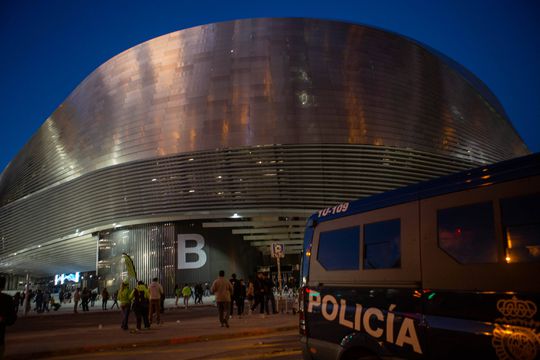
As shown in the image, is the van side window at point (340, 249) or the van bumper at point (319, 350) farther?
the van side window at point (340, 249)

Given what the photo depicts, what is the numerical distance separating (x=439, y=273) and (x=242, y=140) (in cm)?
2901

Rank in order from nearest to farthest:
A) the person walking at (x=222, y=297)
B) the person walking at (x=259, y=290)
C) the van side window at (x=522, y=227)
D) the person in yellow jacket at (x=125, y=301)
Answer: the van side window at (x=522, y=227)
the person walking at (x=222, y=297)
the person in yellow jacket at (x=125, y=301)
the person walking at (x=259, y=290)

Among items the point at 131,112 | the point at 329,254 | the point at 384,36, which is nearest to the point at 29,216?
the point at 131,112

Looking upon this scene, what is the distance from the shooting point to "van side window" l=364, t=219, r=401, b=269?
4.62 m

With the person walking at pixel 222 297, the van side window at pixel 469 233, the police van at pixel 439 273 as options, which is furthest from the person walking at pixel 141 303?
the van side window at pixel 469 233

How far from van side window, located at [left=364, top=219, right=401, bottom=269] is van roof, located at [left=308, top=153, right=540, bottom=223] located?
0.23 metres

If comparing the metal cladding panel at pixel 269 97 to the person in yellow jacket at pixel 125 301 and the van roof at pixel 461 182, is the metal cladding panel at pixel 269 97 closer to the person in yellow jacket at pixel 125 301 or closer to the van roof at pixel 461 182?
the person in yellow jacket at pixel 125 301

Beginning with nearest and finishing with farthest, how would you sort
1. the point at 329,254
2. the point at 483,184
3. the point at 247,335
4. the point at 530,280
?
the point at 530,280, the point at 483,184, the point at 329,254, the point at 247,335

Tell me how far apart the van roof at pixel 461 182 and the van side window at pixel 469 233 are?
0.21 m

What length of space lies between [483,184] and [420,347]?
1535mm

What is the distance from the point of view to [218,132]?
1308 inches

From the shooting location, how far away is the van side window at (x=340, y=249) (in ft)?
17.0

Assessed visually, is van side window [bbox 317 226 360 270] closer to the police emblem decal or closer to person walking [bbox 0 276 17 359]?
the police emblem decal

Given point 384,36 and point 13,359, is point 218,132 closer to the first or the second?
point 384,36
